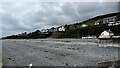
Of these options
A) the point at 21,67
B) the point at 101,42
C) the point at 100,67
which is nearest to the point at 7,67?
the point at 21,67

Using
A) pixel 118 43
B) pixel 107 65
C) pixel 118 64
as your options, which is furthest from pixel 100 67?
pixel 118 43

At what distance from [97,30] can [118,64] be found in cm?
17167

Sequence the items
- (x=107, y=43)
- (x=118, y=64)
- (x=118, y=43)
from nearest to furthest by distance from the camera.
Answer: (x=118, y=64), (x=118, y=43), (x=107, y=43)

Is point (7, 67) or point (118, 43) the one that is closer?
point (7, 67)

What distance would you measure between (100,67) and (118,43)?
4695 centimetres

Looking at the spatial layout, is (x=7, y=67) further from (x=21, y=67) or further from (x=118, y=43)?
(x=118, y=43)

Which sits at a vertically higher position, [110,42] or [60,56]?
[110,42]

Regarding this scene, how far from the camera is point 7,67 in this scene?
26.9m

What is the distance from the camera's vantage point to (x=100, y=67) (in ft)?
54.6

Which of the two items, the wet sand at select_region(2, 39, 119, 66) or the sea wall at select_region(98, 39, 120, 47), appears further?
the sea wall at select_region(98, 39, 120, 47)

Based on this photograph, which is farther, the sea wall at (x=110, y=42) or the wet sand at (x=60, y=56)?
the sea wall at (x=110, y=42)

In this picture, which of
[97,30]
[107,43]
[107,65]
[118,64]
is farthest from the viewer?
[97,30]

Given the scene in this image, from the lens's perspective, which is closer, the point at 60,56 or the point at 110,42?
the point at 60,56

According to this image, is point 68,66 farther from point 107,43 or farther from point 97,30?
point 97,30
